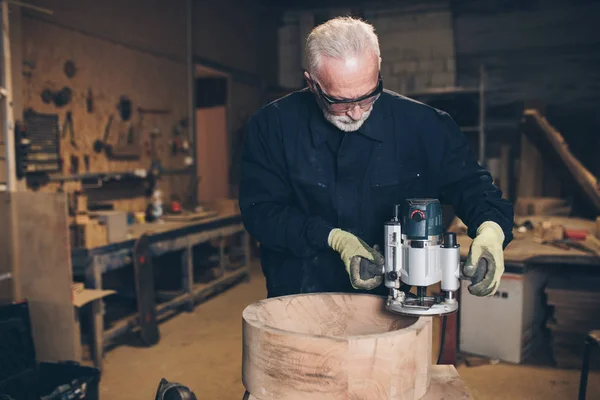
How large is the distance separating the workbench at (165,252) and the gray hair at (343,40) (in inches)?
90.3

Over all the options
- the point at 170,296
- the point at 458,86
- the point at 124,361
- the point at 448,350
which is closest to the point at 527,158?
the point at 458,86

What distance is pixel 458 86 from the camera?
6.43 metres

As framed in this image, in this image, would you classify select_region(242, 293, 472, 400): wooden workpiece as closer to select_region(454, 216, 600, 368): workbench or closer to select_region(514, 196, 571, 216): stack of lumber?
select_region(454, 216, 600, 368): workbench

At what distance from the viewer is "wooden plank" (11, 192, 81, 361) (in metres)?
2.88

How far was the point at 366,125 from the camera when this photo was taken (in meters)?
1.61

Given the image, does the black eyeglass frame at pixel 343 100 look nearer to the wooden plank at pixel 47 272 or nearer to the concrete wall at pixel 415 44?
the wooden plank at pixel 47 272

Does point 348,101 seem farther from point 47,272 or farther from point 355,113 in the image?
point 47,272

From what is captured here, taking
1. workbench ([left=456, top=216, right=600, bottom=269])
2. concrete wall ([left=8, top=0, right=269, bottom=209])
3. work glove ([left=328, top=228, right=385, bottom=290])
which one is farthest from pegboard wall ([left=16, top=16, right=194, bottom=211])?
work glove ([left=328, top=228, right=385, bottom=290])

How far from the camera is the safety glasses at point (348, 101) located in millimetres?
1440

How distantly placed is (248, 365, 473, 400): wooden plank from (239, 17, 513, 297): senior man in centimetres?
29

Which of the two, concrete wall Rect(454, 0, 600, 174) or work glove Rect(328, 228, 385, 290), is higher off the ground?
concrete wall Rect(454, 0, 600, 174)

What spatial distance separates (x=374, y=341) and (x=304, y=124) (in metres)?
0.82

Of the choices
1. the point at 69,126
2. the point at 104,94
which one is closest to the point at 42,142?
the point at 69,126

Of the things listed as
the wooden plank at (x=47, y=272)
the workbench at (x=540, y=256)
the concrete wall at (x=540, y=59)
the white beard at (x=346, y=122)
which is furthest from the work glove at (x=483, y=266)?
the concrete wall at (x=540, y=59)
